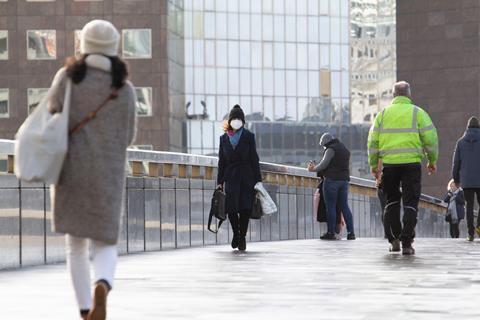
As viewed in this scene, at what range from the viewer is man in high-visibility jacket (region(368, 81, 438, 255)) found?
16.6m

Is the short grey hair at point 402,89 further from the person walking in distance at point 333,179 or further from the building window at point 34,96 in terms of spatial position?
the building window at point 34,96

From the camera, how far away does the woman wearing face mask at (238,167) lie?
745 inches

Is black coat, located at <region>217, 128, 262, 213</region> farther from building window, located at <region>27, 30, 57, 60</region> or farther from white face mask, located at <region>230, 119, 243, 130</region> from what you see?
building window, located at <region>27, 30, 57, 60</region>

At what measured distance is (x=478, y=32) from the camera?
100000mm

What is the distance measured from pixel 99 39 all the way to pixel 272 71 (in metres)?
80.4

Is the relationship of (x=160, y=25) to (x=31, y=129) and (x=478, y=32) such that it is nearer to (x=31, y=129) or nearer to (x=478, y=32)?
(x=478, y=32)

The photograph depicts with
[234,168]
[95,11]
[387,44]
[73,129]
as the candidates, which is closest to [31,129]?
[73,129]

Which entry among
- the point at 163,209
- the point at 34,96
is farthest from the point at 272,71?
the point at 163,209

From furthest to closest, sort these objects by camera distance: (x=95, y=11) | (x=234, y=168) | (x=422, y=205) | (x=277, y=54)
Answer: (x=277, y=54) < (x=95, y=11) < (x=422, y=205) < (x=234, y=168)

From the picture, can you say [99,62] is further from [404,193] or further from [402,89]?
[402,89]

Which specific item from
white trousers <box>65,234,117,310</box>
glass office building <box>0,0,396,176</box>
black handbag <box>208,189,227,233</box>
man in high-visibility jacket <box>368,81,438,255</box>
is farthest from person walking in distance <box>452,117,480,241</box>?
glass office building <box>0,0,396,176</box>

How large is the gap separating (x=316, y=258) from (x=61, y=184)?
28.5 ft

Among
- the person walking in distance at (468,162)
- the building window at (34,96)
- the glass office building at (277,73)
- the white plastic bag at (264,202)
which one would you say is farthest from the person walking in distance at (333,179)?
the glass office building at (277,73)

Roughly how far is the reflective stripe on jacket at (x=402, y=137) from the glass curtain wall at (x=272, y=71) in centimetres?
6828
